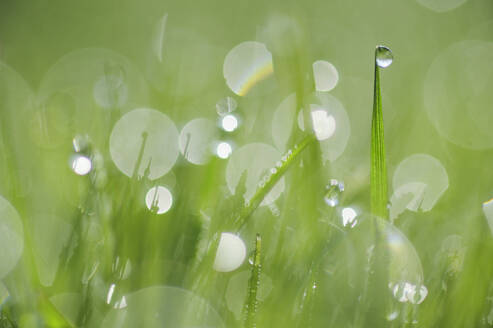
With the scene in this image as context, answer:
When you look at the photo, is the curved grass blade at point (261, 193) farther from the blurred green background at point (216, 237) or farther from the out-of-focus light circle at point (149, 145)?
the out-of-focus light circle at point (149, 145)

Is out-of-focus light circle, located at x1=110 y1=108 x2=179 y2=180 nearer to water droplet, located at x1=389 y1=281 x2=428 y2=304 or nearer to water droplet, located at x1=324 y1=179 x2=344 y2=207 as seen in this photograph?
water droplet, located at x1=324 y1=179 x2=344 y2=207

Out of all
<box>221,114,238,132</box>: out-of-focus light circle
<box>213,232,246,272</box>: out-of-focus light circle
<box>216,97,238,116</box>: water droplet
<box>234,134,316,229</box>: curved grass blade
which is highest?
<box>216,97,238,116</box>: water droplet

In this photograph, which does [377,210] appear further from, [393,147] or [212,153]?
[393,147]

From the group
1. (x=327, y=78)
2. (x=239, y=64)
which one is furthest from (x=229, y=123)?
(x=239, y=64)

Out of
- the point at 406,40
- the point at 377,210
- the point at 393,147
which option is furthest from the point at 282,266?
the point at 406,40

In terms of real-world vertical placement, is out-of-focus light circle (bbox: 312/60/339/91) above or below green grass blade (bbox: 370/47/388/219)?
above

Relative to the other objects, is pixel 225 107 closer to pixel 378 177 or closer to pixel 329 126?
pixel 329 126

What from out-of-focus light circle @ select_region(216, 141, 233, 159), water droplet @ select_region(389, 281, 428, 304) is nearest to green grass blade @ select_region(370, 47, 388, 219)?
water droplet @ select_region(389, 281, 428, 304)
